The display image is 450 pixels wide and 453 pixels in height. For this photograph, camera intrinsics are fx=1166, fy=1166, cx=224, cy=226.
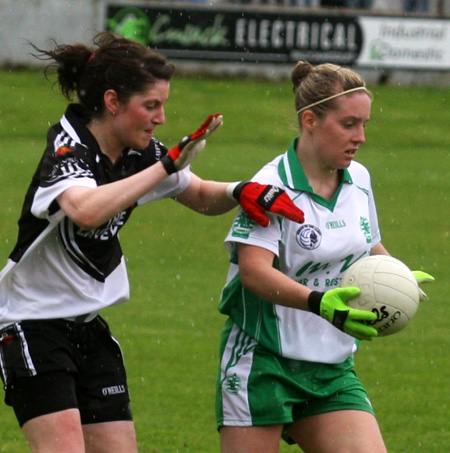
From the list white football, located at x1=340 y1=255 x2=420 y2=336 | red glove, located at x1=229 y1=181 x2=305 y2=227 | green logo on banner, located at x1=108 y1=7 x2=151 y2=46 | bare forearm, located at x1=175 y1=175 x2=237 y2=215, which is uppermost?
red glove, located at x1=229 y1=181 x2=305 y2=227

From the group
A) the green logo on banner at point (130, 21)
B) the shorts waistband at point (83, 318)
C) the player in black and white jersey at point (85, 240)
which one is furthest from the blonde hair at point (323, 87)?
the green logo on banner at point (130, 21)

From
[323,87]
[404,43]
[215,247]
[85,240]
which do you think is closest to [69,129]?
[85,240]

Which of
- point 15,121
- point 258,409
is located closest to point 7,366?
point 258,409

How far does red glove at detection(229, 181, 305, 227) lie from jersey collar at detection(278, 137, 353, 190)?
5.3 inches

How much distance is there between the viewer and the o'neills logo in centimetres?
462

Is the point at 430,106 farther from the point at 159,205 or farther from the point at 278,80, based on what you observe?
the point at 159,205

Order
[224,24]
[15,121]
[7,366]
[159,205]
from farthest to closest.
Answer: [224,24] < [15,121] < [159,205] < [7,366]

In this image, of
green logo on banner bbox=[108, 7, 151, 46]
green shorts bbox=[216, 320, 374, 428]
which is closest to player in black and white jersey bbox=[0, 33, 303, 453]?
green shorts bbox=[216, 320, 374, 428]

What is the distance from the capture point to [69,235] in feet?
14.6

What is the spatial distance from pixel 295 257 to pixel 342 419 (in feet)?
2.16

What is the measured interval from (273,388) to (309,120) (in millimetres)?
1056

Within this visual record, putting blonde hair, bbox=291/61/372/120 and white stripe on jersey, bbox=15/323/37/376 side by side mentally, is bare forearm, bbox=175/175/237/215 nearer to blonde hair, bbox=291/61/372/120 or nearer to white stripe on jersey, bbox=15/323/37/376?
blonde hair, bbox=291/61/372/120

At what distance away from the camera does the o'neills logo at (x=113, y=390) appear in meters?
4.62

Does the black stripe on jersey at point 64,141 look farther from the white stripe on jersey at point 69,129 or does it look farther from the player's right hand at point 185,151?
the player's right hand at point 185,151
